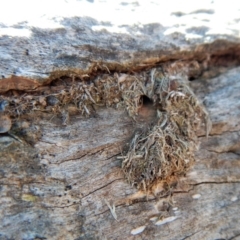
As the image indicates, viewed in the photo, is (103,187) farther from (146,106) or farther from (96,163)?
(146,106)

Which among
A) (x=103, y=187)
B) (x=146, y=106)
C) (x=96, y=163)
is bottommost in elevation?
(x=103, y=187)

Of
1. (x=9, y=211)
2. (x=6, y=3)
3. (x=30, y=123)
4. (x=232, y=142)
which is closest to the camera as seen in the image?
(x=9, y=211)

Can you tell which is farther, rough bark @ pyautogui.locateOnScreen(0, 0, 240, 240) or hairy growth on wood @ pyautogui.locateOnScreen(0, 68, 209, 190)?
hairy growth on wood @ pyautogui.locateOnScreen(0, 68, 209, 190)

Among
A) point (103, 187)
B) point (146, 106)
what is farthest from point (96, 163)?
point (146, 106)

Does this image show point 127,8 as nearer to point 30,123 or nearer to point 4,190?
point 30,123

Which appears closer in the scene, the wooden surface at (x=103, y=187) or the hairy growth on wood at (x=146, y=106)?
the wooden surface at (x=103, y=187)

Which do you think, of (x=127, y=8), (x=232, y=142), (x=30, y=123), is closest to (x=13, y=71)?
(x=30, y=123)
